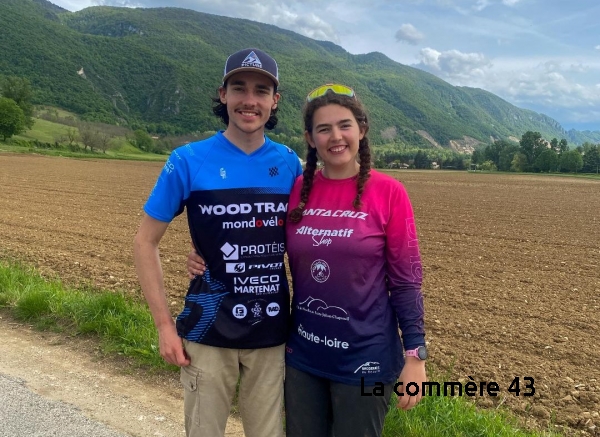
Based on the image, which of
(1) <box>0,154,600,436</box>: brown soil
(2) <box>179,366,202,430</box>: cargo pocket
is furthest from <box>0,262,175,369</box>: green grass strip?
(2) <box>179,366,202,430</box>: cargo pocket

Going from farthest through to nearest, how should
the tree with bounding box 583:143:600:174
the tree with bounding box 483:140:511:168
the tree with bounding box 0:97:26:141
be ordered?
the tree with bounding box 483:140:511:168, the tree with bounding box 583:143:600:174, the tree with bounding box 0:97:26:141

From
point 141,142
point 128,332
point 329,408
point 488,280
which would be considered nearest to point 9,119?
point 141,142

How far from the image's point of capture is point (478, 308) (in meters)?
7.08

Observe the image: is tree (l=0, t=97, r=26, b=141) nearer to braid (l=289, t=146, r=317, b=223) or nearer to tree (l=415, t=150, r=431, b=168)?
tree (l=415, t=150, r=431, b=168)

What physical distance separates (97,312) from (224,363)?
317 centimetres

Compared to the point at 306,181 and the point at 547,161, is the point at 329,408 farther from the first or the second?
the point at 547,161

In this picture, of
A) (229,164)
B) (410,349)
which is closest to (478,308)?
(410,349)

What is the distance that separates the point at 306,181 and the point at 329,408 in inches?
42.2

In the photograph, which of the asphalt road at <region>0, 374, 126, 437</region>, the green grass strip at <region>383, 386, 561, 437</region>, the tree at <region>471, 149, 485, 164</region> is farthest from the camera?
the tree at <region>471, 149, 485, 164</region>

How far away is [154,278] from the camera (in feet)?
7.06

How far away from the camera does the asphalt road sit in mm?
2885

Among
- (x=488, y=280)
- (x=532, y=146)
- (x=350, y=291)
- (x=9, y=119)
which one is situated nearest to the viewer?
(x=350, y=291)

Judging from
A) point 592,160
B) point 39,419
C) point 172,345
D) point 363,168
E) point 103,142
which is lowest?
point 39,419

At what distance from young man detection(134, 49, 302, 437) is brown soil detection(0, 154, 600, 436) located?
2782mm
